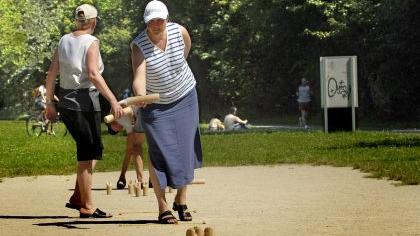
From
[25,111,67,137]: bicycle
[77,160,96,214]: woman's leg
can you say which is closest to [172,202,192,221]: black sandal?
[77,160,96,214]: woman's leg

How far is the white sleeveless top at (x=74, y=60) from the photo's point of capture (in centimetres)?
1073

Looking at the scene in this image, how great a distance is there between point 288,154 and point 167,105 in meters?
10.5

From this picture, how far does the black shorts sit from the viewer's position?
10.8 meters

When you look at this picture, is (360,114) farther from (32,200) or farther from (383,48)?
(32,200)

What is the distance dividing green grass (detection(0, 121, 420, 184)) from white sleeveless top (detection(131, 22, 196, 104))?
457 cm

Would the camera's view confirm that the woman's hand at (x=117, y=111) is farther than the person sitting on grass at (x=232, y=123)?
No

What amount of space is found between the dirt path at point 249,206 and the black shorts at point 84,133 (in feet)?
2.05

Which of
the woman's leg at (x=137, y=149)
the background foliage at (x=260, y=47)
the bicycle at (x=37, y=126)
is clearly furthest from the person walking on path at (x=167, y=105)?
the background foliage at (x=260, y=47)

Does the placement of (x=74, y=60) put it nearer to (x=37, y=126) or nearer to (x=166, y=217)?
(x=166, y=217)

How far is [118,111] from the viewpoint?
32.6 feet

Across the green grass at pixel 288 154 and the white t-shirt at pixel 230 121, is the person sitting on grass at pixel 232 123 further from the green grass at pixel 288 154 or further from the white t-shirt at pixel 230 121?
the green grass at pixel 288 154

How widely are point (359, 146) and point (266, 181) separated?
7.42 meters

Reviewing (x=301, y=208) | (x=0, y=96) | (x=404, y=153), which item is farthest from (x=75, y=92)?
(x=0, y=96)

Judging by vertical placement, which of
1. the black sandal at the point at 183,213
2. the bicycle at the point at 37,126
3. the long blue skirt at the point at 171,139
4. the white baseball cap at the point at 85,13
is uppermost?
→ the white baseball cap at the point at 85,13
